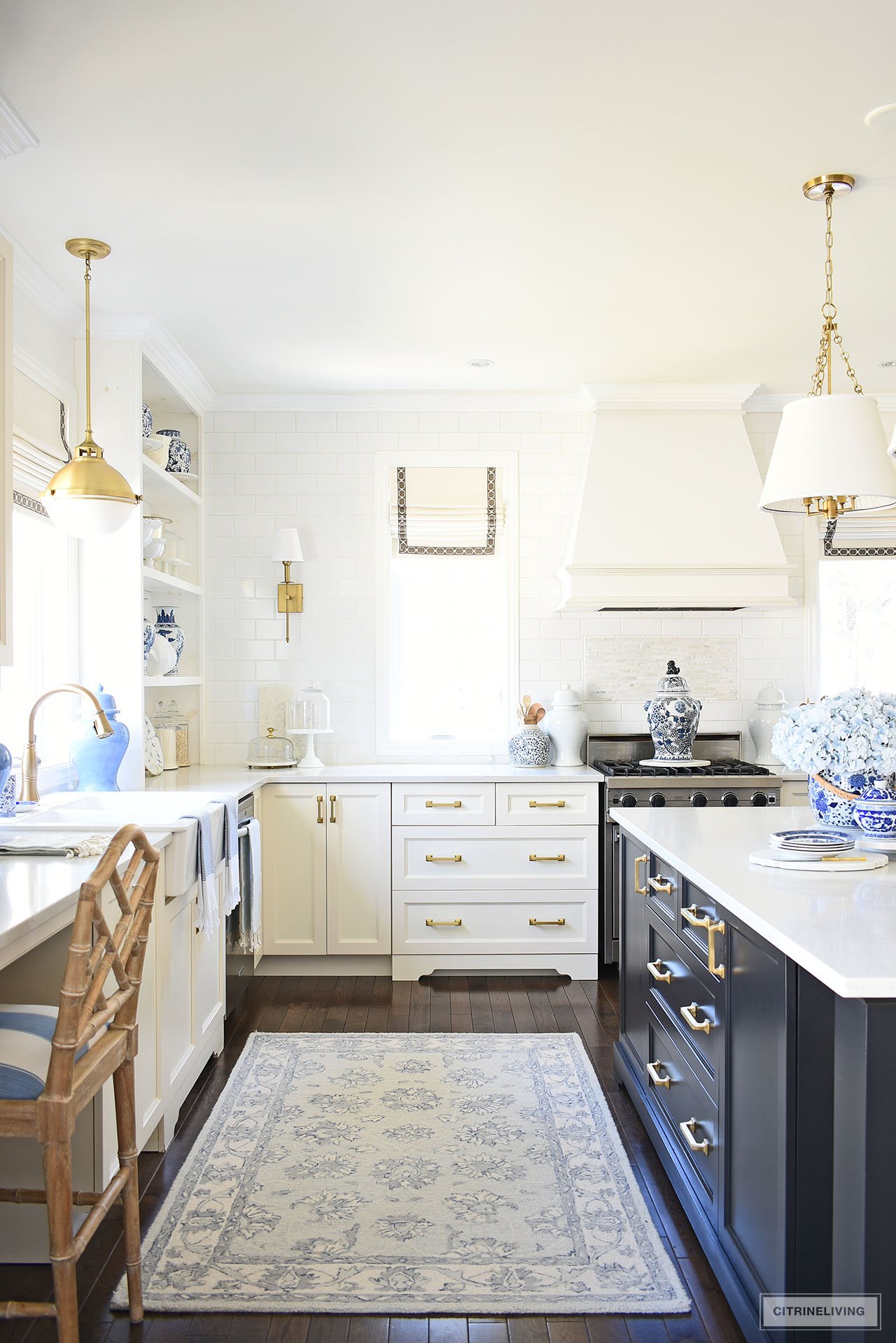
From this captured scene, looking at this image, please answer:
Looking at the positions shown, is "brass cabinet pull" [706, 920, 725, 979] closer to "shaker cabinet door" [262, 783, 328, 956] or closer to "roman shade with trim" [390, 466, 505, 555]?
"shaker cabinet door" [262, 783, 328, 956]

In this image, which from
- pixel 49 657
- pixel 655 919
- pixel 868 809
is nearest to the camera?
pixel 868 809

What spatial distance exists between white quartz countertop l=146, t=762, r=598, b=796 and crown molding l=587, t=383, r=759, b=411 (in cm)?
178

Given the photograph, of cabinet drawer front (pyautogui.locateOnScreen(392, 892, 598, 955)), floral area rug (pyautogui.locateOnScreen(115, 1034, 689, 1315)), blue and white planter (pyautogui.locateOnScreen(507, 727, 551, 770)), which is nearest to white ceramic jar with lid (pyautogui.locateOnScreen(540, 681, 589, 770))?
blue and white planter (pyautogui.locateOnScreen(507, 727, 551, 770))

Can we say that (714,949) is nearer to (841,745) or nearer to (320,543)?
(841,745)

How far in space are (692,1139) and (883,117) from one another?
99.0 inches

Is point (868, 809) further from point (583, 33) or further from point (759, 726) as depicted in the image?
point (759, 726)

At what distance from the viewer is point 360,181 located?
2.75 meters

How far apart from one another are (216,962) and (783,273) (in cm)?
315

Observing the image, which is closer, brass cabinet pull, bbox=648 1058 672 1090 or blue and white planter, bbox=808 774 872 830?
blue and white planter, bbox=808 774 872 830

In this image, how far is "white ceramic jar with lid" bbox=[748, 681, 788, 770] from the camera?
15.9 ft

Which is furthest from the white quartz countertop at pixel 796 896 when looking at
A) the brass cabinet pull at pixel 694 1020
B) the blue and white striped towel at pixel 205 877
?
the blue and white striped towel at pixel 205 877

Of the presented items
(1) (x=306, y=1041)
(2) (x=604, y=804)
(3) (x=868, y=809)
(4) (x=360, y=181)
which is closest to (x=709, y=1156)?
(3) (x=868, y=809)

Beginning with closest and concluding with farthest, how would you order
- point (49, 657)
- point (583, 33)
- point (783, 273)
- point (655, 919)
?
point (583, 33), point (655, 919), point (783, 273), point (49, 657)

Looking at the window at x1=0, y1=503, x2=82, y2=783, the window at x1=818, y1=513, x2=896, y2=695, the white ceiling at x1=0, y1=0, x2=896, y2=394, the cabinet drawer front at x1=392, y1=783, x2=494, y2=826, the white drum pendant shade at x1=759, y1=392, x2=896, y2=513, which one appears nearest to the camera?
the white ceiling at x1=0, y1=0, x2=896, y2=394
